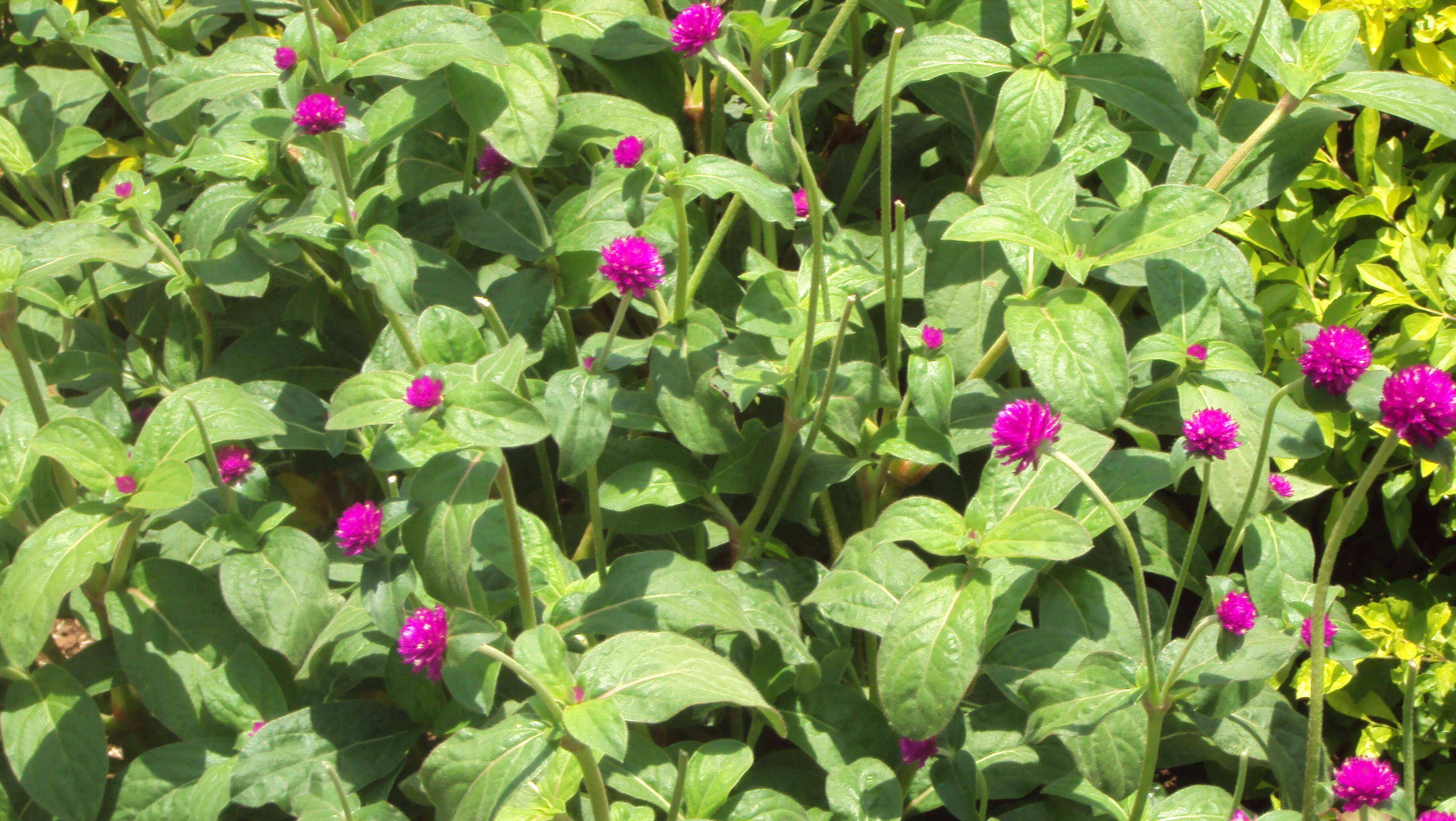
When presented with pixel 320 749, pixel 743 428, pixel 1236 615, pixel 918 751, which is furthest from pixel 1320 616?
pixel 320 749

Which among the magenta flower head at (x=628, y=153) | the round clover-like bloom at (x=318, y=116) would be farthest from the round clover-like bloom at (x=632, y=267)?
the round clover-like bloom at (x=318, y=116)

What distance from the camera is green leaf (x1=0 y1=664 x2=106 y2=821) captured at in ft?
4.42

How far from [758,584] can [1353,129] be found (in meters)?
1.29

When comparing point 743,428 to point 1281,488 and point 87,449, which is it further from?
point 87,449

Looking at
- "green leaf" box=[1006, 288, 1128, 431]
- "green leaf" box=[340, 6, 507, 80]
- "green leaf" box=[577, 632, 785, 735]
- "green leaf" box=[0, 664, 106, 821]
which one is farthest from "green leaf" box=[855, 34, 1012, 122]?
"green leaf" box=[0, 664, 106, 821]

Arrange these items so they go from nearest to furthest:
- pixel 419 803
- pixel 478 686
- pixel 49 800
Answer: pixel 478 686 → pixel 49 800 → pixel 419 803

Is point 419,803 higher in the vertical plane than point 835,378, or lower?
lower

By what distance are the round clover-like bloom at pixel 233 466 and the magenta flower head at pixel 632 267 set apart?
57 centimetres

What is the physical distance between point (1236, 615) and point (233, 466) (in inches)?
48.4

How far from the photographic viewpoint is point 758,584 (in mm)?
1496

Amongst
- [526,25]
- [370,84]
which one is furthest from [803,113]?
[370,84]

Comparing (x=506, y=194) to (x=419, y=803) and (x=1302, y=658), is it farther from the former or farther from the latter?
(x=1302, y=658)

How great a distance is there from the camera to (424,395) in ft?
3.71

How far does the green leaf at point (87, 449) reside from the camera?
4.26 ft
